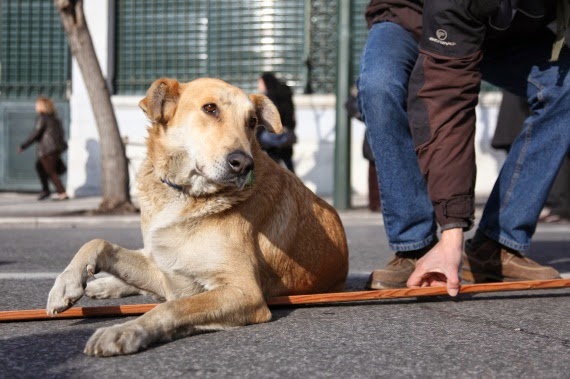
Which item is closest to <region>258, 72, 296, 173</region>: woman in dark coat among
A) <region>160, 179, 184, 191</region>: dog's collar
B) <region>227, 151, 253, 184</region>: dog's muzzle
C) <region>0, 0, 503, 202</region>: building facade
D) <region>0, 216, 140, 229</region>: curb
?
<region>0, 216, 140, 229</region>: curb

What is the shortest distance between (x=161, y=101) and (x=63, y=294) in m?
1.06

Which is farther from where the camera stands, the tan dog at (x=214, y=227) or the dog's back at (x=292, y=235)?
the dog's back at (x=292, y=235)

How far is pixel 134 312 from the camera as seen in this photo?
370 centimetres

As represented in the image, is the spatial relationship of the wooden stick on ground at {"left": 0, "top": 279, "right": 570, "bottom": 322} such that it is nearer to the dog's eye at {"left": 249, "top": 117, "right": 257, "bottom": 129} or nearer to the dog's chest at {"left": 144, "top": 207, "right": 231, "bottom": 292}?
the dog's chest at {"left": 144, "top": 207, "right": 231, "bottom": 292}

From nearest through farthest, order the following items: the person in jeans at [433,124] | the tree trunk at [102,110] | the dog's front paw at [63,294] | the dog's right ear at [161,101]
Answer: the dog's front paw at [63,294] < the dog's right ear at [161,101] < the person in jeans at [433,124] < the tree trunk at [102,110]

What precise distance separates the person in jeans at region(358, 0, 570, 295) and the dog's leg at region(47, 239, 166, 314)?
1177mm

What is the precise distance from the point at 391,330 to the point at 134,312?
102 centimetres

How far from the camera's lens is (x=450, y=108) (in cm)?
412

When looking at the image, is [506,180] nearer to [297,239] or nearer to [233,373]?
[297,239]

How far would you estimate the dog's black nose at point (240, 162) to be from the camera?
3.71 metres

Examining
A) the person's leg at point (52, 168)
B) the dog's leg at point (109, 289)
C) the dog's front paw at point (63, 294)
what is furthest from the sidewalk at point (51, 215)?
the dog's front paw at point (63, 294)

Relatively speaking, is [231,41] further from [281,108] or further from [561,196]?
[561,196]

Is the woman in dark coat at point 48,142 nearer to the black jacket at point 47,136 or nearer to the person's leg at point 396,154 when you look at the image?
the black jacket at point 47,136

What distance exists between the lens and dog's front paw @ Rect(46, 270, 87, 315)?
3.45 meters
